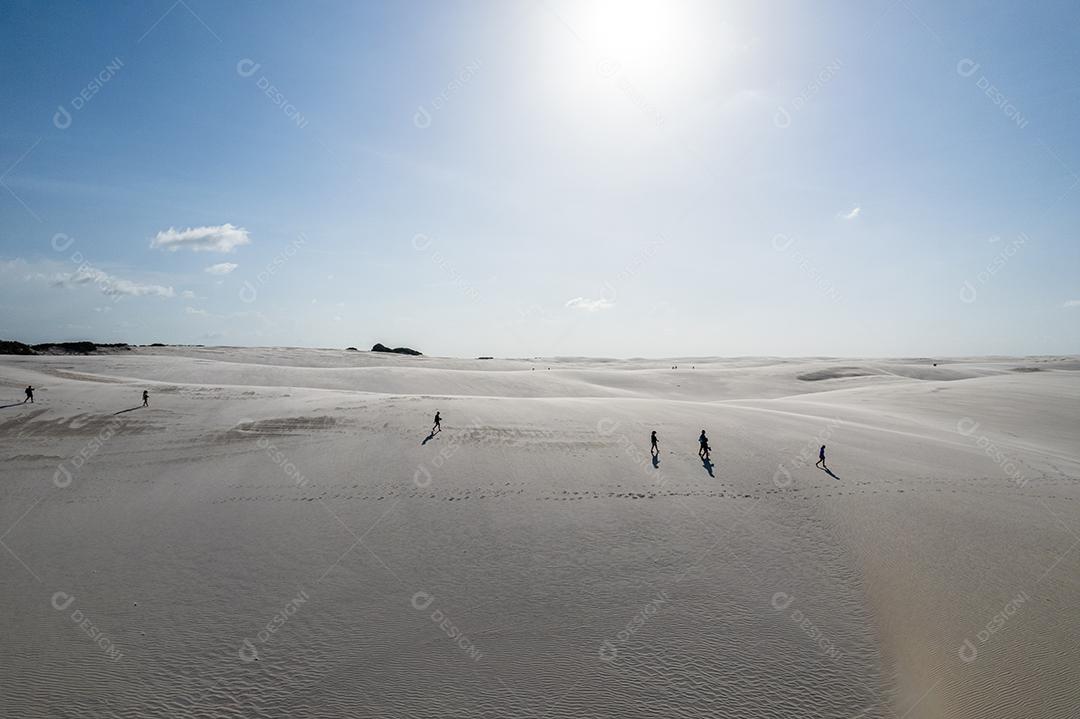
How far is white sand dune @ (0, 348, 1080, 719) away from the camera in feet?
25.6

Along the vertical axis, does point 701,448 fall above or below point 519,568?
above

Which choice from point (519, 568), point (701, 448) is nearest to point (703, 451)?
point (701, 448)

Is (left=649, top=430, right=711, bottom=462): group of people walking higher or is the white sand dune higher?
(left=649, top=430, right=711, bottom=462): group of people walking

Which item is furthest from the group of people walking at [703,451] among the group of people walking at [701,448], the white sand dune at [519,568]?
the white sand dune at [519,568]

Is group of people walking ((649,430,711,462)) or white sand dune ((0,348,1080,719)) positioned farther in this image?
group of people walking ((649,430,711,462))

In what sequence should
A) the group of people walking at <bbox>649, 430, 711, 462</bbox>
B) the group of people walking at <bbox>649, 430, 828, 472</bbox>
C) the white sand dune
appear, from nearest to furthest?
the white sand dune
the group of people walking at <bbox>649, 430, 828, 472</bbox>
the group of people walking at <bbox>649, 430, 711, 462</bbox>

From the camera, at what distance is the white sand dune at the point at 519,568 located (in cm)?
780

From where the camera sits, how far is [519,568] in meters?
10.8

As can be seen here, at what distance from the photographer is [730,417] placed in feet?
77.9

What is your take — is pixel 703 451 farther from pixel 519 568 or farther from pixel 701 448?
pixel 519 568

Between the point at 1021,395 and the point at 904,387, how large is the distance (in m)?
6.99

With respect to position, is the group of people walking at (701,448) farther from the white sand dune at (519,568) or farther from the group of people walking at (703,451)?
the white sand dune at (519,568)

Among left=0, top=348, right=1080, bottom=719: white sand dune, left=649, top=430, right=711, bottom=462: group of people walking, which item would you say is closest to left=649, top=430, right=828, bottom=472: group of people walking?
left=649, top=430, right=711, bottom=462: group of people walking

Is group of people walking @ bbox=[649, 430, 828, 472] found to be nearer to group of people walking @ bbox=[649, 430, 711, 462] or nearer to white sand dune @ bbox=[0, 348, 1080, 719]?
group of people walking @ bbox=[649, 430, 711, 462]
